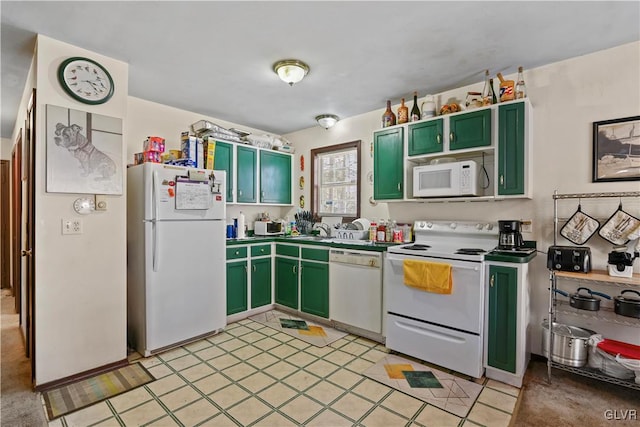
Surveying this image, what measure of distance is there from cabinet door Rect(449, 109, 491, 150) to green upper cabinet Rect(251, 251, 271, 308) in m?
2.48

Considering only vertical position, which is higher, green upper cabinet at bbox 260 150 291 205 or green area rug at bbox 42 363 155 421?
green upper cabinet at bbox 260 150 291 205

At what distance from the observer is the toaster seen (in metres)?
2.28

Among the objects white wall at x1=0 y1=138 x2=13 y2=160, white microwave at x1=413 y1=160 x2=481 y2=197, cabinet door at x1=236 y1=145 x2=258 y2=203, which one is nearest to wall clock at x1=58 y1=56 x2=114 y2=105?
cabinet door at x1=236 y1=145 x2=258 y2=203

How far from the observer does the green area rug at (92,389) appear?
6.88ft

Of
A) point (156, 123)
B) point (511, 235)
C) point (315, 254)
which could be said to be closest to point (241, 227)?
point (315, 254)

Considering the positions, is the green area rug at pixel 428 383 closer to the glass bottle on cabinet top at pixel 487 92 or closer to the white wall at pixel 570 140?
the white wall at pixel 570 140

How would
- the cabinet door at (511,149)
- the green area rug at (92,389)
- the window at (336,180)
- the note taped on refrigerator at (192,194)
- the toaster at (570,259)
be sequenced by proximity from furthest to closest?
the window at (336,180) < the note taped on refrigerator at (192,194) < the cabinet door at (511,149) < the toaster at (570,259) < the green area rug at (92,389)

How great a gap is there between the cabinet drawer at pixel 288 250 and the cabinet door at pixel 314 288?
152 mm

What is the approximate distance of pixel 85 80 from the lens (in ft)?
8.12

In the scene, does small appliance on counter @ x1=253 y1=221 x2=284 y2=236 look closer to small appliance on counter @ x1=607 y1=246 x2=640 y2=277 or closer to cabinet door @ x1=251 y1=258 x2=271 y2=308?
cabinet door @ x1=251 y1=258 x2=271 y2=308

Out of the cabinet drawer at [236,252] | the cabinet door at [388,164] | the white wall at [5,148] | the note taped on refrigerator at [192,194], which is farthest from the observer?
the white wall at [5,148]

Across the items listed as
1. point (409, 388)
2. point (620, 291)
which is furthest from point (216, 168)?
point (620, 291)

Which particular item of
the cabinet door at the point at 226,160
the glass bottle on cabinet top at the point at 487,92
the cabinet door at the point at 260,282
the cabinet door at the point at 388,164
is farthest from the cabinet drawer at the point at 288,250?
the glass bottle on cabinet top at the point at 487,92

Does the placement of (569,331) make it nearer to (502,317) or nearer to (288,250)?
(502,317)
